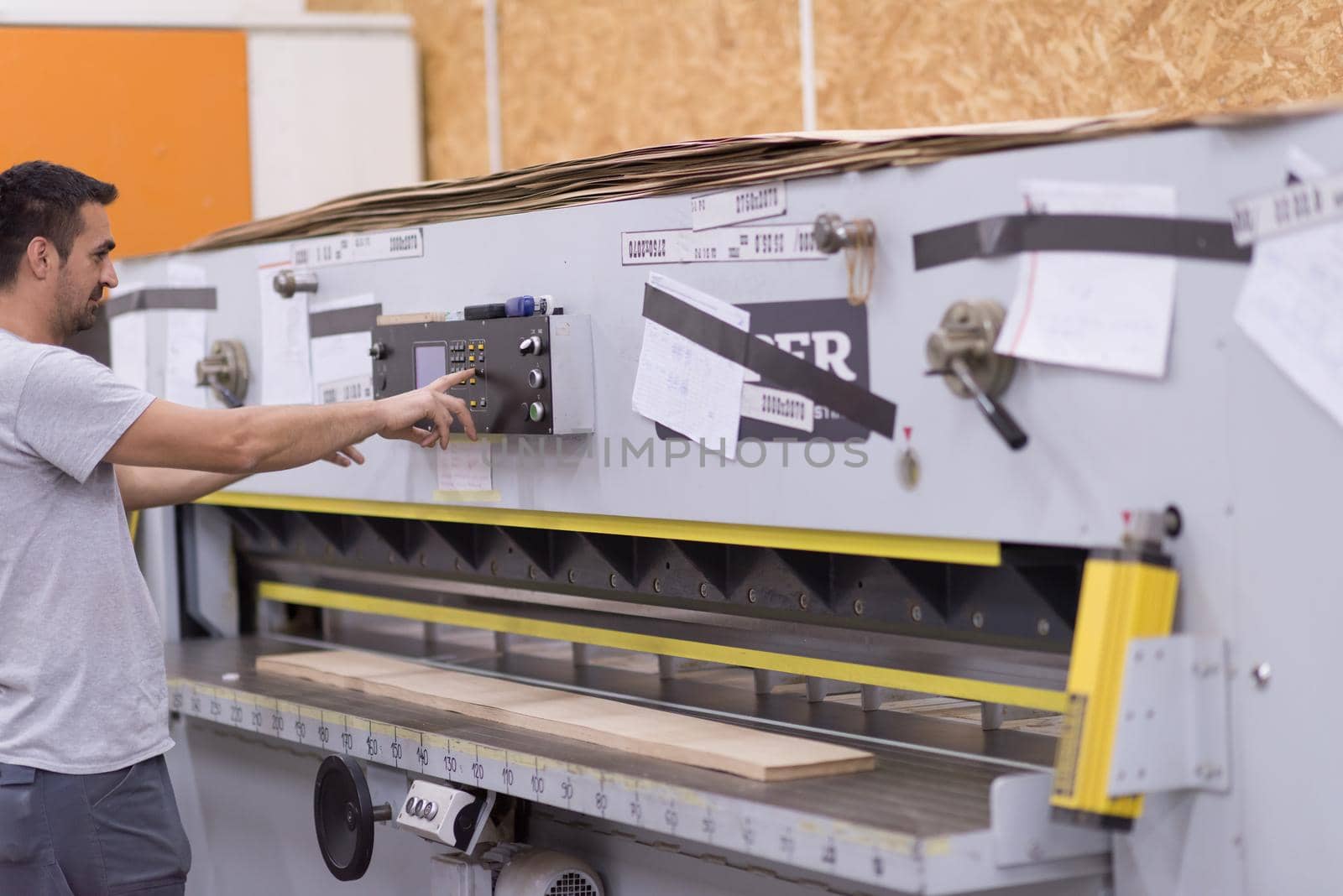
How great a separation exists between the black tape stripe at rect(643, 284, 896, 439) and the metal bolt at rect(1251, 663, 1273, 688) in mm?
397

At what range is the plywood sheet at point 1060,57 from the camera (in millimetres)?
2219

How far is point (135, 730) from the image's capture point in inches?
72.1

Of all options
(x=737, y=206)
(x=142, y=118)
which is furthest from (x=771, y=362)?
(x=142, y=118)

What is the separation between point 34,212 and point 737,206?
0.87 m

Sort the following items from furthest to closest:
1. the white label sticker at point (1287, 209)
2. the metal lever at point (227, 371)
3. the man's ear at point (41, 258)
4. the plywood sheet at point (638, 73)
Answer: the plywood sheet at point (638, 73), the metal lever at point (227, 371), the man's ear at point (41, 258), the white label sticker at point (1287, 209)

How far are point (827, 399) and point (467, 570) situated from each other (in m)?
0.85

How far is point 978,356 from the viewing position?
135cm

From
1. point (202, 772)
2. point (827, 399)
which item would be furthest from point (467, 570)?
point (827, 399)

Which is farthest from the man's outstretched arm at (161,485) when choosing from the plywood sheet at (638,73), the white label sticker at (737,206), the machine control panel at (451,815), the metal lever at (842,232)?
the plywood sheet at (638,73)

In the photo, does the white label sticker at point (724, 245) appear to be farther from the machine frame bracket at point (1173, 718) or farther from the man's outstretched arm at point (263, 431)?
the machine frame bracket at point (1173, 718)

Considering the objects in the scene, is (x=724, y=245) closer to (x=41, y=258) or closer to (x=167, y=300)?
(x=41, y=258)

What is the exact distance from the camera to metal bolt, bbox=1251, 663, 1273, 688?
1235 mm

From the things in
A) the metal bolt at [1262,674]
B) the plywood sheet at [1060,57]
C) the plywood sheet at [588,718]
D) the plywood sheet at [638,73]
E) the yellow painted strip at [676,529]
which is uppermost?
the plywood sheet at [638,73]

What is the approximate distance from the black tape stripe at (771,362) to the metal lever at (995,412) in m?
0.12
